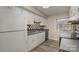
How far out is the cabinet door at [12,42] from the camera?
115 centimetres

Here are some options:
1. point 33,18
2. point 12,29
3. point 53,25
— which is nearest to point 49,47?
point 53,25

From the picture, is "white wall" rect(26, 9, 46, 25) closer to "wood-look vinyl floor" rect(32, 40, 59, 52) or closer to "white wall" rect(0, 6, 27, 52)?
"white wall" rect(0, 6, 27, 52)

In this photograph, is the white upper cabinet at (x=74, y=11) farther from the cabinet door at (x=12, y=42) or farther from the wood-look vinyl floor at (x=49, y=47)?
the cabinet door at (x=12, y=42)

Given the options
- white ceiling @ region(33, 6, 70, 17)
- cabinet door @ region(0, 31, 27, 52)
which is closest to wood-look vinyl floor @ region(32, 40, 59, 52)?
cabinet door @ region(0, 31, 27, 52)

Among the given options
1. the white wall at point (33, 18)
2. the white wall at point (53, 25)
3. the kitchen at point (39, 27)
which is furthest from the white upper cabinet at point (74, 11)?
the white wall at point (33, 18)

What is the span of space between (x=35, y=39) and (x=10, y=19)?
0.59m

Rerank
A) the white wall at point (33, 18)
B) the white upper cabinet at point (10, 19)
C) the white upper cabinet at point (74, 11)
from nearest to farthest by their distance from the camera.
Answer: the white upper cabinet at point (74, 11), the white upper cabinet at point (10, 19), the white wall at point (33, 18)

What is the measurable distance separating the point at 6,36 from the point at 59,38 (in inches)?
32.4

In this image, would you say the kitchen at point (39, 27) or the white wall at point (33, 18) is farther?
the white wall at point (33, 18)

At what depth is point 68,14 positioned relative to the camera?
3.66ft
